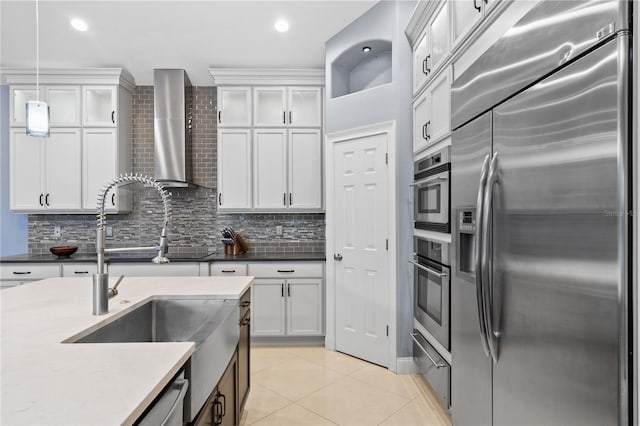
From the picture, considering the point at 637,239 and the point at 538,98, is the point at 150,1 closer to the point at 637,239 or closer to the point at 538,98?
the point at 538,98

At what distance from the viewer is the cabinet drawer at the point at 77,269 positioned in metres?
3.46

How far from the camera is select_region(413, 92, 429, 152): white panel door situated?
2.59m

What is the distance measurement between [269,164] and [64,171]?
7.59 feet

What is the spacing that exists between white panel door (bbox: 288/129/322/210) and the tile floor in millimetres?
1683

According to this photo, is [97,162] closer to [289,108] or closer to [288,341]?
[289,108]

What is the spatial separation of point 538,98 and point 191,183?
12.1 ft

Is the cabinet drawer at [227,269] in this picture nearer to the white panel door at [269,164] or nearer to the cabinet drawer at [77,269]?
the white panel door at [269,164]

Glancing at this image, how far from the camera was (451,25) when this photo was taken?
212 centimetres

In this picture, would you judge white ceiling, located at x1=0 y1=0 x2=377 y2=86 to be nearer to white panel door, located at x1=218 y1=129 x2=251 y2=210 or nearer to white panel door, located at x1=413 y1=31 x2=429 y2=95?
white panel door, located at x1=413 y1=31 x2=429 y2=95

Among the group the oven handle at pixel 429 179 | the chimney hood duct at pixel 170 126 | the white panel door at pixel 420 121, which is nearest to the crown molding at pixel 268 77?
the chimney hood duct at pixel 170 126

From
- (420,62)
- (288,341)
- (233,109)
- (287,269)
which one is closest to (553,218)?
(420,62)

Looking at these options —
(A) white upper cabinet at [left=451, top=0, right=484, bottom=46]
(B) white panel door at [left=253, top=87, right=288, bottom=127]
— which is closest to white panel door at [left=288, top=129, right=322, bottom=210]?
(B) white panel door at [left=253, top=87, right=288, bottom=127]

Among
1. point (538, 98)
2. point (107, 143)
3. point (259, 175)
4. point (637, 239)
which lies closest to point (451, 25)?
point (538, 98)

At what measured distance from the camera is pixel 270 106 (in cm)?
400
